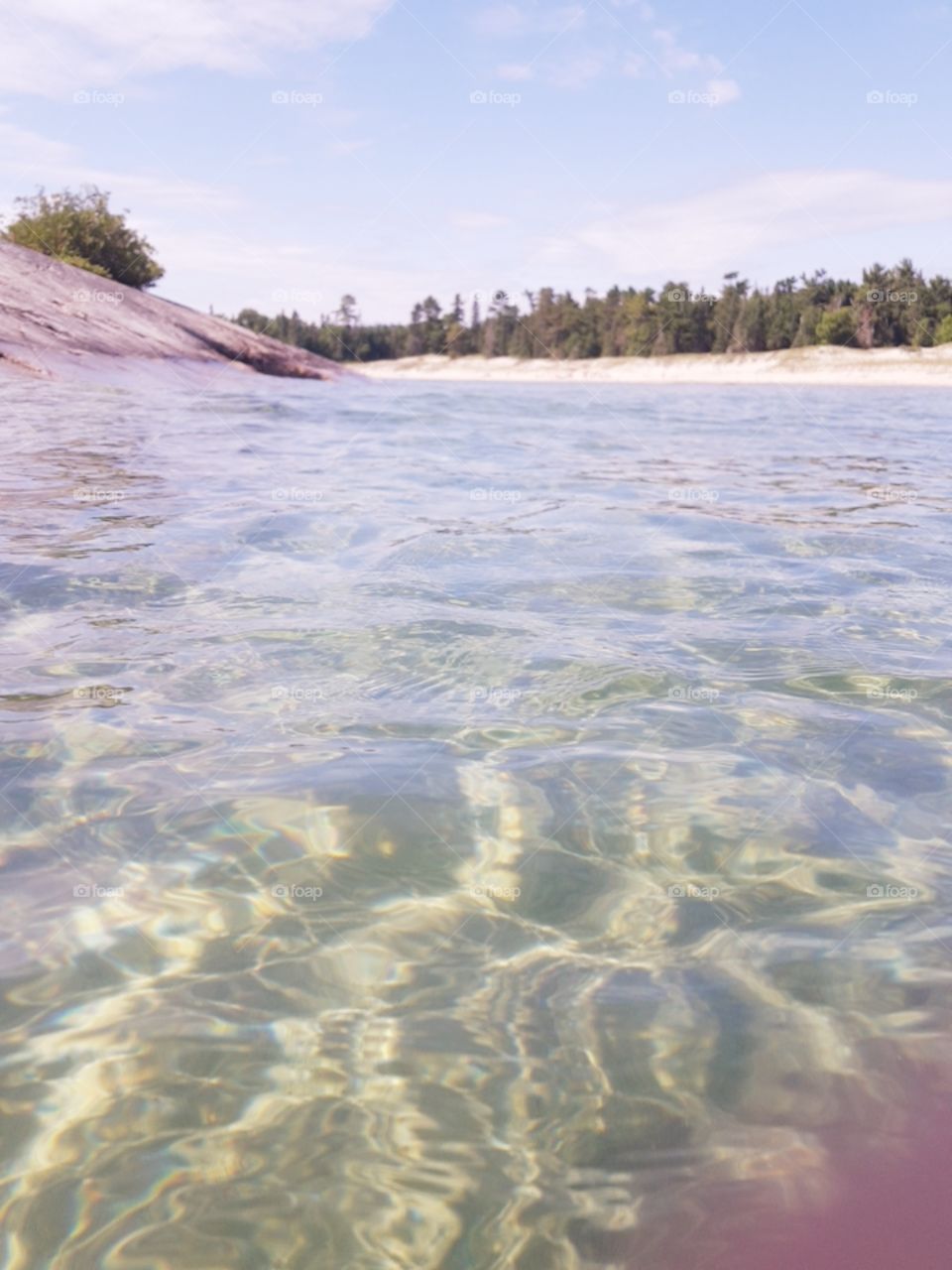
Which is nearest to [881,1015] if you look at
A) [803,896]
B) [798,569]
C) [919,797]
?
[803,896]

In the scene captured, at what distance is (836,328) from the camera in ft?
176

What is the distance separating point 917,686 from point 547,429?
468 inches
